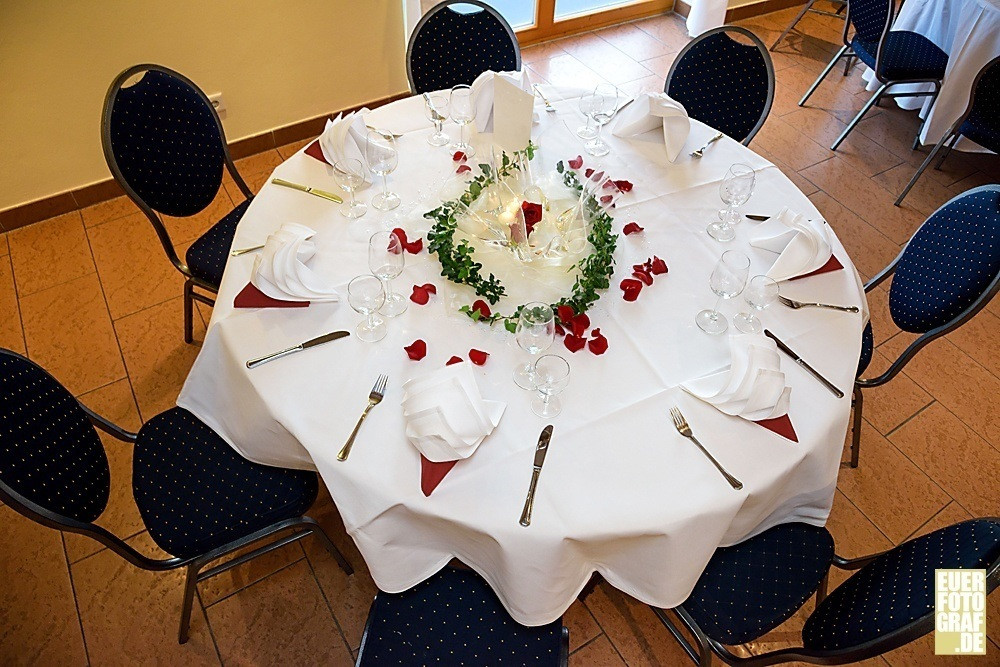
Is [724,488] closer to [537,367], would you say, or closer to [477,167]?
[537,367]

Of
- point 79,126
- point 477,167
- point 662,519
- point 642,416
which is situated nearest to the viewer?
point 662,519

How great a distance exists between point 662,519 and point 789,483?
379mm

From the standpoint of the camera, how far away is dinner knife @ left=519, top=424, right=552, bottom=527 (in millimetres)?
1383

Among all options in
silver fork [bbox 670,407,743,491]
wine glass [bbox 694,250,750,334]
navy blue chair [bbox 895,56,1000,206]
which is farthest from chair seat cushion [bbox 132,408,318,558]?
navy blue chair [bbox 895,56,1000,206]

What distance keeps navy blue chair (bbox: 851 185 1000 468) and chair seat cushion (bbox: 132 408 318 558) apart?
5.74ft

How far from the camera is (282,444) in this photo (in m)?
1.62

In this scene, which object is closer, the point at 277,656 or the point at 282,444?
the point at 282,444

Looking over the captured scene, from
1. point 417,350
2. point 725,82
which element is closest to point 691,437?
point 417,350

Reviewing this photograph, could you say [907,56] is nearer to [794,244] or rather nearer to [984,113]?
[984,113]

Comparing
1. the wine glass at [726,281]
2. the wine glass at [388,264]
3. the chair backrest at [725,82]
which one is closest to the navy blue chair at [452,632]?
the wine glass at [388,264]

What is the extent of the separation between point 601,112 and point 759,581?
1.48m

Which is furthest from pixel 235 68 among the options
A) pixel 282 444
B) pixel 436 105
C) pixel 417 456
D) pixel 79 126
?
pixel 417 456

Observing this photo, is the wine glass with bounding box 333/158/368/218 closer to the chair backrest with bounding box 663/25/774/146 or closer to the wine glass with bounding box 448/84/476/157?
the wine glass with bounding box 448/84/476/157

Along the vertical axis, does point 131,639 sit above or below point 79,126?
below
